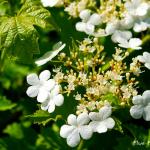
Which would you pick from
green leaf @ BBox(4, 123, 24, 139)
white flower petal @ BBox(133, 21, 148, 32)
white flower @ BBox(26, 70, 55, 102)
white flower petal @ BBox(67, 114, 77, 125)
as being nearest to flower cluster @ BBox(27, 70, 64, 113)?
white flower @ BBox(26, 70, 55, 102)

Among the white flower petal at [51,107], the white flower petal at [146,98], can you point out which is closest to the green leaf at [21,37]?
→ the white flower petal at [51,107]

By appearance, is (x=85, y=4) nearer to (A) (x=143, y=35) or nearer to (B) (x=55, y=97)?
(A) (x=143, y=35)

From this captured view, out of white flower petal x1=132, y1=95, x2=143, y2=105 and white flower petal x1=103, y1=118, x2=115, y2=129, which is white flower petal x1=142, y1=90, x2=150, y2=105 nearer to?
white flower petal x1=132, y1=95, x2=143, y2=105

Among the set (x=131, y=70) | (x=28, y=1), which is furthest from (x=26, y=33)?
(x=131, y=70)

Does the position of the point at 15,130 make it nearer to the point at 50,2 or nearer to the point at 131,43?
the point at 50,2

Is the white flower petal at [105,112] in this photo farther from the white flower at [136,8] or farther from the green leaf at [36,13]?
the white flower at [136,8]
